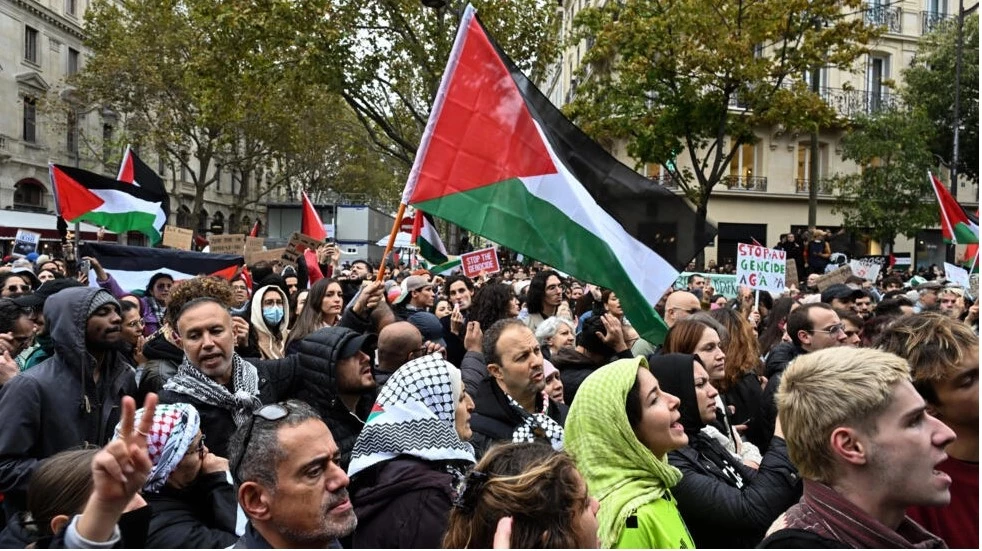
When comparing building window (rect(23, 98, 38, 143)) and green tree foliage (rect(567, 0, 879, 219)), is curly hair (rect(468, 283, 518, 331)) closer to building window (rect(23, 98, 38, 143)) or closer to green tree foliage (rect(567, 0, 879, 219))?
green tree foliage (rect(567, 0, 879, 219))

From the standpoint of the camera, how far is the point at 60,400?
13.4ft

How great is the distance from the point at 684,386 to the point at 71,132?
154ft

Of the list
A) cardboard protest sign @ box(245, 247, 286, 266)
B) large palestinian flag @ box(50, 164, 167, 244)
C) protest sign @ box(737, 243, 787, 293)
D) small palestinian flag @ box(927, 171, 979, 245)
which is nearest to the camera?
protest sign @ box(737, 243, 787, 293)

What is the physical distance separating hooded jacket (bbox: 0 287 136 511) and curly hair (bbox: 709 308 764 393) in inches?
122

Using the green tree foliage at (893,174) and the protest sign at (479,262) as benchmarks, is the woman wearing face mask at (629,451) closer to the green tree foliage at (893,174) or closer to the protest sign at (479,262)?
the protest sign at (479,262)

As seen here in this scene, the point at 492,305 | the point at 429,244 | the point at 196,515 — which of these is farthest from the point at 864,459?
the point at 429,244

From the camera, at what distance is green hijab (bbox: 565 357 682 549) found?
3045 mm

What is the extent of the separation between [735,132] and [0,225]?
2130 centimetres

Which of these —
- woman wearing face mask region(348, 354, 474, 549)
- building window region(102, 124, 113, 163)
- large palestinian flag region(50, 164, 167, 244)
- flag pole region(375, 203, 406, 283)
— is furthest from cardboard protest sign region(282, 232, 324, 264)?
building window region(102, 124, 113, 163)

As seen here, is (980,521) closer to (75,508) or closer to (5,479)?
(75,508)

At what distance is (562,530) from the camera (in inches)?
99.0

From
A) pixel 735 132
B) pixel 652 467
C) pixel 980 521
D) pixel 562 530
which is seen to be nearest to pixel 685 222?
pixel 652 467

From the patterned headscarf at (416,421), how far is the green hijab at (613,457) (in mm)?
431

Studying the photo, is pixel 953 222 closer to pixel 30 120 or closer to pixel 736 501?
pixel 736 501
